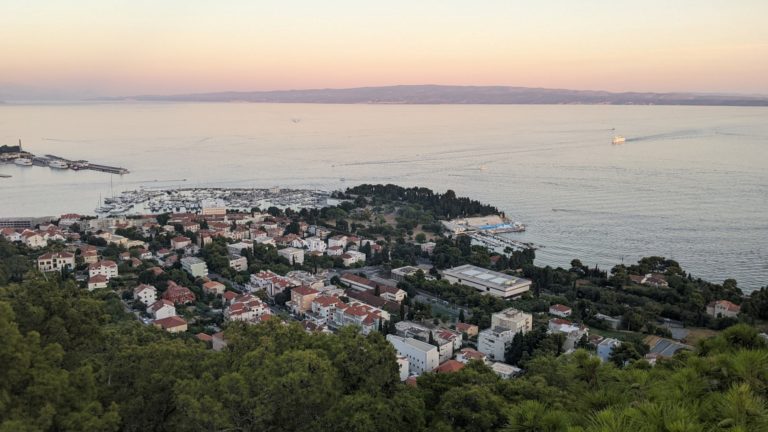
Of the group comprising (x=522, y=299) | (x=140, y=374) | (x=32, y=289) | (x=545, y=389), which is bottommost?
(x=522, y=299)

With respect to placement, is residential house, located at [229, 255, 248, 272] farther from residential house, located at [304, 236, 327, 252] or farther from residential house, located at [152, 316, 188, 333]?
residential house, located at [152, 316, 188, 333]

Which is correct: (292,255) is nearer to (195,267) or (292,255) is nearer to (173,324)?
(195,267)

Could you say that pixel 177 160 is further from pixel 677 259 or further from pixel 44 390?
pixel 44 390

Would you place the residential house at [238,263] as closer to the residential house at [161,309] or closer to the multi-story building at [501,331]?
the residential house at [161,309]

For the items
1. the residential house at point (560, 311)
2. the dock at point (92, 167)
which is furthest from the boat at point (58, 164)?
the residential house at point (560, 311)

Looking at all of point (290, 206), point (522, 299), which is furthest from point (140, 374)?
point (290, 206)
